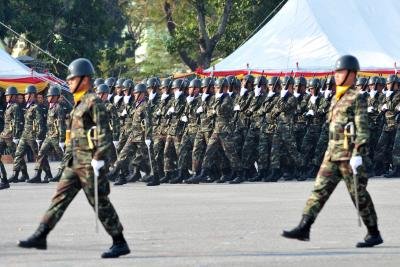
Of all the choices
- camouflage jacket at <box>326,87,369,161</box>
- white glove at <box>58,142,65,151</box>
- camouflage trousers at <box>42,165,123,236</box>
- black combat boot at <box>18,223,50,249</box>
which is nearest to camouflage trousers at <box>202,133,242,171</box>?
white glove at <box>58,142,65,151</box>

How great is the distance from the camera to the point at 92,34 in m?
45.6

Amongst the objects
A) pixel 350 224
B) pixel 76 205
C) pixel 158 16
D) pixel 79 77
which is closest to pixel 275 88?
pixel 76 205

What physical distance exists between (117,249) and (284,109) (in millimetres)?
11779

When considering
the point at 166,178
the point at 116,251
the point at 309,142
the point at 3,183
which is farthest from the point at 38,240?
the point at 309,142

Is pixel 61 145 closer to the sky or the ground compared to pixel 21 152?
closer to the sky

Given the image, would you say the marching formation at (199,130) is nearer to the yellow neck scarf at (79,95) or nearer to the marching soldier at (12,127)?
the marching soldier at (12,127)

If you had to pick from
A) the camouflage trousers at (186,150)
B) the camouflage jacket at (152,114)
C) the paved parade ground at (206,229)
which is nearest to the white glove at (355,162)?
the paved parade ground at (206,229)

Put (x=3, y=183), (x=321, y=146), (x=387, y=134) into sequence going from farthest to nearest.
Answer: (x=387, y=134) < (x=321, y=146) < (x=3, y=183)

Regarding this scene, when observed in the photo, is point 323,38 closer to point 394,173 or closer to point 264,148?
point 394,173

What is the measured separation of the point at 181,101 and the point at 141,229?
9.06 m

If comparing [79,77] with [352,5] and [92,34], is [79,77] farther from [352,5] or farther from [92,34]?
[92,34]

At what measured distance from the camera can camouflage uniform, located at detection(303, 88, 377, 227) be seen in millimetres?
12250

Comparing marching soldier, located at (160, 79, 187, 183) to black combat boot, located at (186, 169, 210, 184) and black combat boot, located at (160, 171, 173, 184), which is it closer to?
black combat boot, located at (160, 171, 173, 184)

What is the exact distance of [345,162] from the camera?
40.4 ft
